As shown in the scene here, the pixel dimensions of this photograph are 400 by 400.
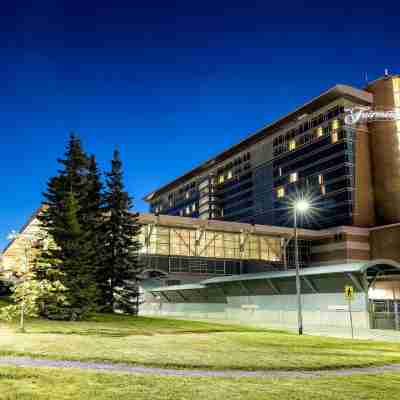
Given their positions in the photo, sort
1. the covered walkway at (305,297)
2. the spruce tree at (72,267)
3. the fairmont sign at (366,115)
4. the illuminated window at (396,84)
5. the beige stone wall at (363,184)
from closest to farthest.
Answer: the covered walkway at (305,297) → the spruce tree at (72,267) → the fairmont sign at (366,115) → the beige stone wall at (363,184) → the illuminated window at (396,84)

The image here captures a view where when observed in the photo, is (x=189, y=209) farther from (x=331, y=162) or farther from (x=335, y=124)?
(x=335, y=124)

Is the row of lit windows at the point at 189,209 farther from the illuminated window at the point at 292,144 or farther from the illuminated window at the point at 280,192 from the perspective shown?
the illuminated window at the point at 292,144

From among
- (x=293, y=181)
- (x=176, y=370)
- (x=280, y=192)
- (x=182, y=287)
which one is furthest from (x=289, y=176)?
(x=176, y=370)

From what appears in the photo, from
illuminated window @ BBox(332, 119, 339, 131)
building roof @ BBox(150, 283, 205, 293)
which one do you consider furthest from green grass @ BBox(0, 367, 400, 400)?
illuminated window @ BBox(332, 119, 339, 131)

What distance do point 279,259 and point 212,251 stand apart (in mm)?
16763

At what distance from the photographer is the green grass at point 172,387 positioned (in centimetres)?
855

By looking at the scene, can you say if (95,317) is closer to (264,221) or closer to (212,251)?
(212,251)

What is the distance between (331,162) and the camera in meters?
103

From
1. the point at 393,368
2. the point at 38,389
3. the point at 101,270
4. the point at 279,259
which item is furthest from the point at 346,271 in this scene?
the point at 279,259

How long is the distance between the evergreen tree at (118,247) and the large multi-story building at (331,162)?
6386 centimetres

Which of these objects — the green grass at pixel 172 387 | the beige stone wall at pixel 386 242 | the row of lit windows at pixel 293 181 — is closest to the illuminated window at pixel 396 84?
the row of lit windows at pixel 293 181

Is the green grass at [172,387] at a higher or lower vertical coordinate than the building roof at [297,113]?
lower

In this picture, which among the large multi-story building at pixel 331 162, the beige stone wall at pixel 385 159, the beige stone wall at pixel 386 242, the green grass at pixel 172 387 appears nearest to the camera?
the green grass at pixel 172 387

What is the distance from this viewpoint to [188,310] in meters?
56.4
